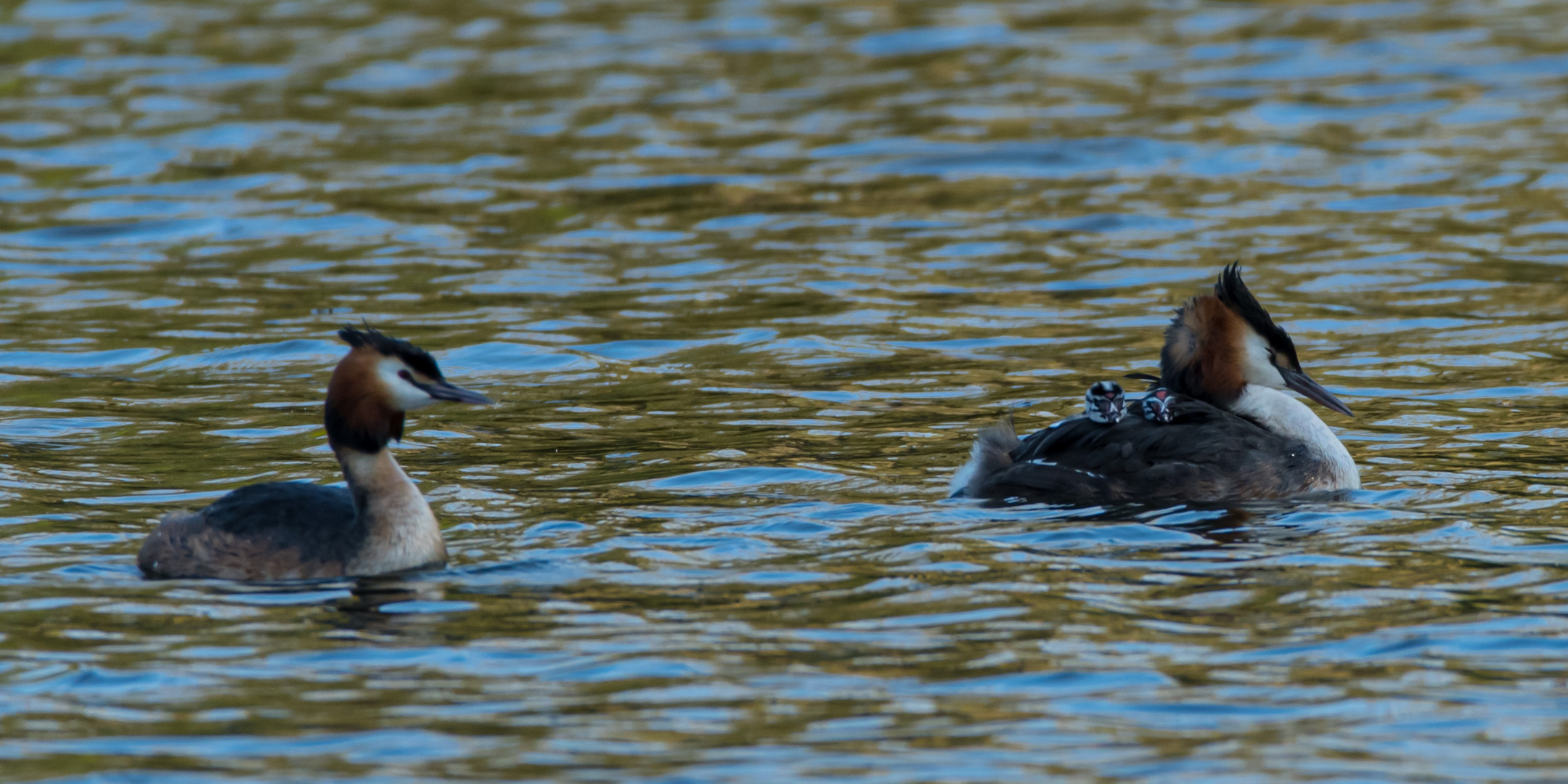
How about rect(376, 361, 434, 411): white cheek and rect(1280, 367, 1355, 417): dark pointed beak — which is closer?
rect(376, 361, 434, 411): white cheek

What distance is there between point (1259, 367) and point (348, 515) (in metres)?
4.37

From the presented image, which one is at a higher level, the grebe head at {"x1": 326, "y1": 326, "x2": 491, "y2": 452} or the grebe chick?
the grebe head at {"x1": 326, "y1": 326, "x2": 491, "y2": 452}

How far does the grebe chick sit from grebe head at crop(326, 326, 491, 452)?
10.1 ft

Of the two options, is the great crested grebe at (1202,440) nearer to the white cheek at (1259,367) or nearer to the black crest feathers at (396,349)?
the white cheek at (1259,367)

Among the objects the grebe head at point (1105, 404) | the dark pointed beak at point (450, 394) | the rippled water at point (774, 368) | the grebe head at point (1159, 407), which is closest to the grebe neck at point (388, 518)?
the rippled water at point (774, 368)

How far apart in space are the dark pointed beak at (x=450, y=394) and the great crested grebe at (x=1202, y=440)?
226 cm

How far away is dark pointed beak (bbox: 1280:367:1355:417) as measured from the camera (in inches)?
399

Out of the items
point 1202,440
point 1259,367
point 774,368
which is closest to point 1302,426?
point 1259,367

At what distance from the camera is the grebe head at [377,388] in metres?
8.37

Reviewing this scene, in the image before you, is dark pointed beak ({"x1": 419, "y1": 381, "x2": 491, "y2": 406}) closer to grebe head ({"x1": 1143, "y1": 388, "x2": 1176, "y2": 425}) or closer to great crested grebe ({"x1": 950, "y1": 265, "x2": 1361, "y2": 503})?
great crested grebe ({"x1": 950, "y1": 265, "x2": 1361, "y2": 503})

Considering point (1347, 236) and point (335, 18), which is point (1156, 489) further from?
point (335, 18)

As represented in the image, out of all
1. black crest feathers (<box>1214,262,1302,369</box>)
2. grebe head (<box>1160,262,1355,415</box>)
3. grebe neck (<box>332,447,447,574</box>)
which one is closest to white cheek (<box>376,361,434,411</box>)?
grebe neck (<box>332,447,447,574</box>)

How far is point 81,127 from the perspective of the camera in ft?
66.2

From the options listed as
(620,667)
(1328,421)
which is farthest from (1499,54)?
(620,667)
